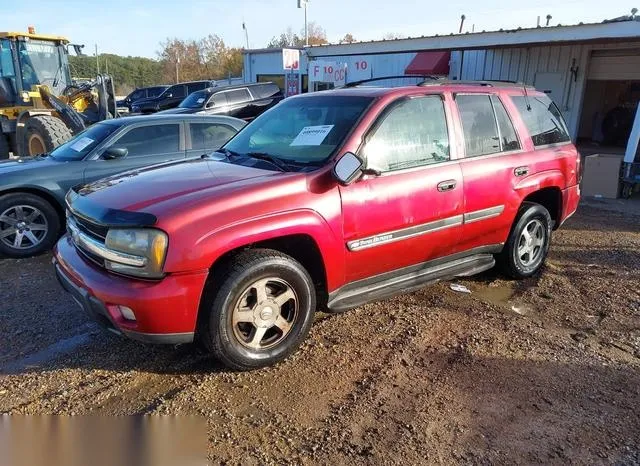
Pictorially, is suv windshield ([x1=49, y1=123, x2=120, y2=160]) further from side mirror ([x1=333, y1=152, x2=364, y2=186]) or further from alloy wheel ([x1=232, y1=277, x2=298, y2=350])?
side mirror ([x1=333, y1=152, x2=364, y2=186])

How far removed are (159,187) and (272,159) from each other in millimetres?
879

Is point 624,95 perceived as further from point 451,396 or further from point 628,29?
point 451,396

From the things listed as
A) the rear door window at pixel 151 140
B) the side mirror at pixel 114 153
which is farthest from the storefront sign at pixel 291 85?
the side mirror at pixel 114 153

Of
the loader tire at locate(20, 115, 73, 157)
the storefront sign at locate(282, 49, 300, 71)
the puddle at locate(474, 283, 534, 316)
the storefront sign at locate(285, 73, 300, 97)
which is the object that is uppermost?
the storefront sign at locate(282, 49, 300, 71)

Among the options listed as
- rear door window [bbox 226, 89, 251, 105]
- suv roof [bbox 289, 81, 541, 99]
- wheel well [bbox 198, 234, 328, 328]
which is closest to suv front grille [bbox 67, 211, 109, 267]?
wheel well [bbox 198, 234, 328, 328]

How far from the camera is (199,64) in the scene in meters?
63.9

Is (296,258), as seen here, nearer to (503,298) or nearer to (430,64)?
(503,298)

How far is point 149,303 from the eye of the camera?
9.59ft

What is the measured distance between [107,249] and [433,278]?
8.06 ft

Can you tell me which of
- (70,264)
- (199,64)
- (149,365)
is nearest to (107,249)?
(70,264)

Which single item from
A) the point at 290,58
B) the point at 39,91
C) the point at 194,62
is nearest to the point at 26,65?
the point at 39,91

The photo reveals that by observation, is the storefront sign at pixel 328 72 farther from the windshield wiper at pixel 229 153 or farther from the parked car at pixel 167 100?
the windshield wiper at pixel 229 153

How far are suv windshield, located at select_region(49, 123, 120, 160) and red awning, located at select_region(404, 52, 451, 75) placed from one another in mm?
11876

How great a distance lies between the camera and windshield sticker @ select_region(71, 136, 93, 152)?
6324mm
